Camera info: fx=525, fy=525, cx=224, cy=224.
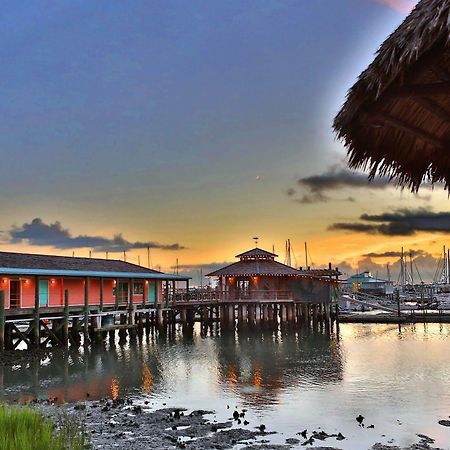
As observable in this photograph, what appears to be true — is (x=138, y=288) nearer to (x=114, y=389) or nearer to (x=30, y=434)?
(x=114, y=389)

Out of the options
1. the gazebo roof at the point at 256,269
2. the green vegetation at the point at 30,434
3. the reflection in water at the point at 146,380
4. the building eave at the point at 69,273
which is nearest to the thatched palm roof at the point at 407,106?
the green vegetation at the point at 30,434

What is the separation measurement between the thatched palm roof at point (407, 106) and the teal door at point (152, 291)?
121 feet

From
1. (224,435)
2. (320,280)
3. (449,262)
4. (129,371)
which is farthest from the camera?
(449,262)

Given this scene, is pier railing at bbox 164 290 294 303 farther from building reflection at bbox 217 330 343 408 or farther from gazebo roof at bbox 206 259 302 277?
building reflection at bbox 217 330 343 408

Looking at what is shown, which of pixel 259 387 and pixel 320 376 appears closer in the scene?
pixel 259 387

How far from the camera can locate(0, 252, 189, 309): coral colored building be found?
98.8 feet

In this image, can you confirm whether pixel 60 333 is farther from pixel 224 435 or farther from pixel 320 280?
pixel 320 280

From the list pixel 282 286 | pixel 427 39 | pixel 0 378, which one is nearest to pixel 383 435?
pixel 427 39

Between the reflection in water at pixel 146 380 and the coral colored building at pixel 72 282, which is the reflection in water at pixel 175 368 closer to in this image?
the reflection in water at pixel 146 380

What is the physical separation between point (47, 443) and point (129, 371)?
1703 cm

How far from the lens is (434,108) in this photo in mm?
6172

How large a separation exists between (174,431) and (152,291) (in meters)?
29.0

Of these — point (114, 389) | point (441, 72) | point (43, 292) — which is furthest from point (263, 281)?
point (441, 72)

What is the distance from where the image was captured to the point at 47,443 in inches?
337
